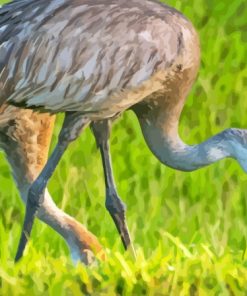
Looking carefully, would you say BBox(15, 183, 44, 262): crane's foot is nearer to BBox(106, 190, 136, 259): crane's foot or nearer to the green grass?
the green grass

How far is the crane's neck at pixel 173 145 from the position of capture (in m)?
6.86

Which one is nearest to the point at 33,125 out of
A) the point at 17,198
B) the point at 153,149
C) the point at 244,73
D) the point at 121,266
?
the point at 153,149

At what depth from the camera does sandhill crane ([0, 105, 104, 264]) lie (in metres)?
6.93

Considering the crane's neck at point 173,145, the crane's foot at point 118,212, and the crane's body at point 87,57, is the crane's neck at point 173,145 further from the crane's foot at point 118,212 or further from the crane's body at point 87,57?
the crane's body at point 87,57

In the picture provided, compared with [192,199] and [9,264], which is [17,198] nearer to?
[192,199]

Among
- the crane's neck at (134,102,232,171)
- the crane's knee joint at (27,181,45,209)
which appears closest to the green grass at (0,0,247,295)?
the crane's knee joint at (27,181,45,209)

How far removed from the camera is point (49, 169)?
6.61 meters

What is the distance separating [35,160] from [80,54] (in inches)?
36.6

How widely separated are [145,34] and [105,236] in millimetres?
1431

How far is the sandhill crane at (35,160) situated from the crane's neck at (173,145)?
19.5 inches

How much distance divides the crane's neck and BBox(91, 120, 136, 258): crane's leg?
Answer: 220 millimetres

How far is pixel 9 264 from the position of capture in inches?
235

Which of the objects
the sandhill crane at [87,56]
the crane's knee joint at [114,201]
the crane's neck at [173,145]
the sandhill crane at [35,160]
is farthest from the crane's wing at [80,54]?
the crane's knee joint at [114,201]

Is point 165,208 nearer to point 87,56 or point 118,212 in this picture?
point 118,212
